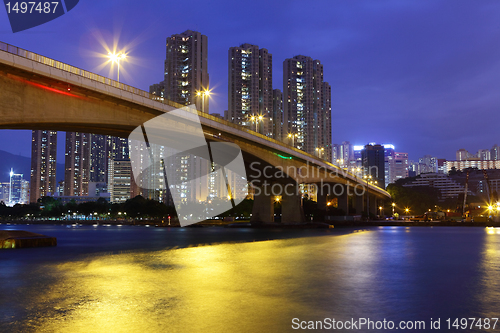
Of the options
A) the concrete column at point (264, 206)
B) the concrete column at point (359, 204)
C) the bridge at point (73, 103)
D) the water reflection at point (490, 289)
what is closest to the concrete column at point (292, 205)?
the concrete column at point (264, 206)

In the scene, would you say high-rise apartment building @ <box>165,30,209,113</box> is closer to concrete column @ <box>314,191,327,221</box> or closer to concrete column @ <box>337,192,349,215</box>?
concrete column @ <box>314,191,327,221</box>

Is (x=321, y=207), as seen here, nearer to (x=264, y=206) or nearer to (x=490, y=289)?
(x=264, y=206)

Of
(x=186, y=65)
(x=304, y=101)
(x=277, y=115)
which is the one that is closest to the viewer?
(x=186, y=65)

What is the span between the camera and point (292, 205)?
3036 inches

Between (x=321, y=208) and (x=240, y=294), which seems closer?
(x=240, y=294)

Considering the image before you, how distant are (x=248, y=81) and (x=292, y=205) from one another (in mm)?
94058

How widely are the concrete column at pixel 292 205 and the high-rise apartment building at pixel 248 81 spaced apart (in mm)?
83731

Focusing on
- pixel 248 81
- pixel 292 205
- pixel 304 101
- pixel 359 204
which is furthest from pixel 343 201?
pixel 304 101

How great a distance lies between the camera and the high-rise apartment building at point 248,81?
15912cm

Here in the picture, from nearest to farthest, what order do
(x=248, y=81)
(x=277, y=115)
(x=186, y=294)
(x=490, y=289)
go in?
1. (x=186, y=294)
2. (x=490, y=289)
3. (x=248, y=81)
4. (x=277, y=115)

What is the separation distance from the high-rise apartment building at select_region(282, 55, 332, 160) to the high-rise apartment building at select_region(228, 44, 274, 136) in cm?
1037

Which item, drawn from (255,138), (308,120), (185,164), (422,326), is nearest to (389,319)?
(422,326)

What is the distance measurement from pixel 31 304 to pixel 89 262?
36.8 feet

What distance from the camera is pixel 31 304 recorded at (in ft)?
39.1
